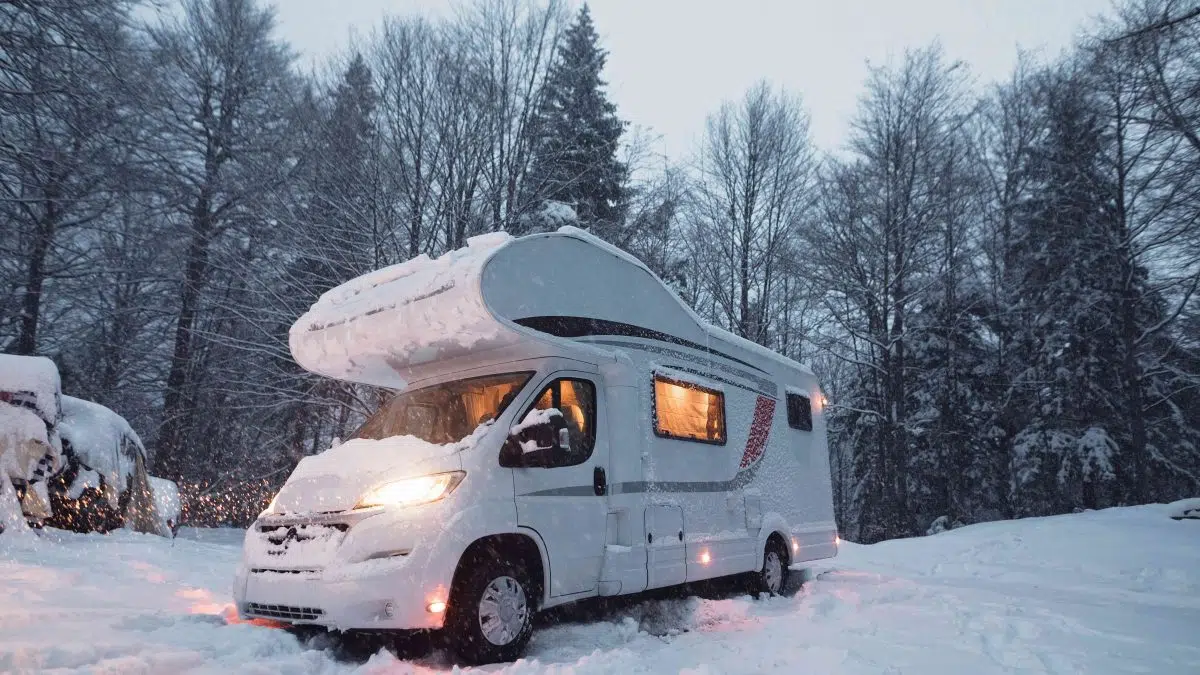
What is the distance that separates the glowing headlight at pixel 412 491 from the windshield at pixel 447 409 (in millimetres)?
475

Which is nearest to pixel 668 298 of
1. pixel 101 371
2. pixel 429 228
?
pixel 429 228

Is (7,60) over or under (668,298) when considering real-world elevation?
over

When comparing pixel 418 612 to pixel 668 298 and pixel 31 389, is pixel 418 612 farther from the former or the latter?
pixel 31 389

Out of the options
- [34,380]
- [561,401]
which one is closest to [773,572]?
[561,401]

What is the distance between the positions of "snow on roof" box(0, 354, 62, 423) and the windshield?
460cm

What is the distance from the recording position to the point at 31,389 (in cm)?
834

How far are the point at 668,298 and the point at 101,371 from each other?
16.7 m

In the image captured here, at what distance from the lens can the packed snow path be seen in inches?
177

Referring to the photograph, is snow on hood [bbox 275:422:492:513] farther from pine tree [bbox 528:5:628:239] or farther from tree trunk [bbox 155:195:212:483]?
tree trunk [bbox 155:195:212:483]

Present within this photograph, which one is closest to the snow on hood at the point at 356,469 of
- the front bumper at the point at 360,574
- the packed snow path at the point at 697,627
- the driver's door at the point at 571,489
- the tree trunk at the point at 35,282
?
the front bumper at the point at 360,574

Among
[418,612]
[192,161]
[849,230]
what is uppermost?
[192,161]

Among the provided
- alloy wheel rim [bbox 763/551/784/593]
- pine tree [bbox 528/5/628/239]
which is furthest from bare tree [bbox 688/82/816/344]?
alloy wheel rim [bbox 763/551/784/593]

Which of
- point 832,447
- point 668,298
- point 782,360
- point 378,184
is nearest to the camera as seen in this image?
point 668,298

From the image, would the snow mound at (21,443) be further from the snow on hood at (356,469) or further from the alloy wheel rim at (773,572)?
the alloy wheel rim at (773,572)
